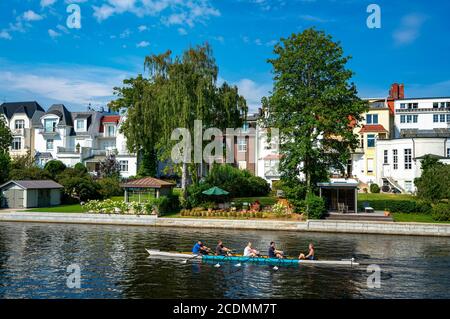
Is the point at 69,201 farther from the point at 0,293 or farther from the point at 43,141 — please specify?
the point at 0,293

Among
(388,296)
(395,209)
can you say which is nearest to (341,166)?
(395,209)

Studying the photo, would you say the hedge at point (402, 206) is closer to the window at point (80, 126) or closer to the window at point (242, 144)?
the window at point (242, 144)

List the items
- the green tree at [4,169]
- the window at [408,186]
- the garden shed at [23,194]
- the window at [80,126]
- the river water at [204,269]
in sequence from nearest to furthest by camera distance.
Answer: the river water at [204,269] < the garden shed at [23,194] < the green tree at [4,169] < the window at [408,186] < the window at [80,126]

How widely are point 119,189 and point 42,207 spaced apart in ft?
35.2

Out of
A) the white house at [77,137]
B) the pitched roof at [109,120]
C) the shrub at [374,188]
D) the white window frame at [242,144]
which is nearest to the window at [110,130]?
the white house at [77,137]

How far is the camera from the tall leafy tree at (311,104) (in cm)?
4206

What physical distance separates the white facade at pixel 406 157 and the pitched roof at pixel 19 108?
6484cm

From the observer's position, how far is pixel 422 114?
69812mm

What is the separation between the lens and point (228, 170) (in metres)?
53.7

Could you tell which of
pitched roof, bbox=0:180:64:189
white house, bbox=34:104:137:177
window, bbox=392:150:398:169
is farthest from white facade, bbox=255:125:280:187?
pitched roof, bbox=0:180:64:189

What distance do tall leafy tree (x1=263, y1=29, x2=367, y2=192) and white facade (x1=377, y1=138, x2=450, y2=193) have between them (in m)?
18.1

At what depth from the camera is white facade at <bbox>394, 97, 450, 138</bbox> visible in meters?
69.1

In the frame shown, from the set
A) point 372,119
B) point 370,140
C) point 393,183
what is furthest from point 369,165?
point 372,119
